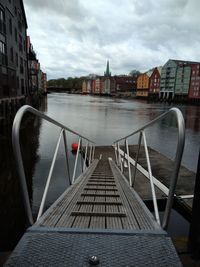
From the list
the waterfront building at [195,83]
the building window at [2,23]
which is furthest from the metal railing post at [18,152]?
the waterfront building at [195,83]

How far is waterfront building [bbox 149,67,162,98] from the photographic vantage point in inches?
3164

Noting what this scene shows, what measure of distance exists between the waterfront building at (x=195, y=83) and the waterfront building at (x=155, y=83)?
19.4 m

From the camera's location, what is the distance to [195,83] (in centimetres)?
5997

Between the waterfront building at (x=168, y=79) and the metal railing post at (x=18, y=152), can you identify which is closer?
the metal railing post at (x=18, y=152)

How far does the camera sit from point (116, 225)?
1.80 meters

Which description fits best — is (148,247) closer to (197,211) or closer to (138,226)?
(138,226)

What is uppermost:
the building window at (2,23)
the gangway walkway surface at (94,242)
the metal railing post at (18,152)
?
the building window at (2,23)

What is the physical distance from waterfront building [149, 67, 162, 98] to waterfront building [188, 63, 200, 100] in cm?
1935

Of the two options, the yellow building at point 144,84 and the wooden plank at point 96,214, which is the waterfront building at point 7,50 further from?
the yellow building at point 144,84

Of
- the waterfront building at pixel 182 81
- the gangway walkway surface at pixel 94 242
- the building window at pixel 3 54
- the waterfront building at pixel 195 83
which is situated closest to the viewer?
the gangway walkway surface at pixel 94 242

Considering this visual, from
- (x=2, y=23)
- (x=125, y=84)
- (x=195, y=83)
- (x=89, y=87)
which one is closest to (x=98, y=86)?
(x=89, y=87)

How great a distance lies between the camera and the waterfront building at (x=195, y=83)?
5872 cm

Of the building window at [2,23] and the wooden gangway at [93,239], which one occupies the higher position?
the building window at [2,23]

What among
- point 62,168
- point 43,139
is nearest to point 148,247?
point 62,168
